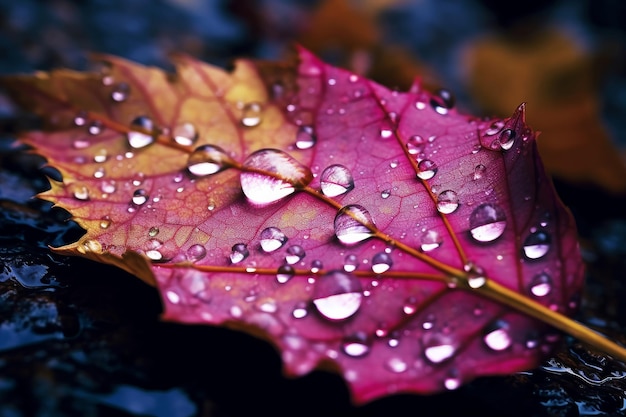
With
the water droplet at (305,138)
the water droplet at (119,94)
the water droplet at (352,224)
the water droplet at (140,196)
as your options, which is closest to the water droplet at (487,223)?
the water droplet at (352,224)

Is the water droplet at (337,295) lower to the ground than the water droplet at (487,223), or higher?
lower

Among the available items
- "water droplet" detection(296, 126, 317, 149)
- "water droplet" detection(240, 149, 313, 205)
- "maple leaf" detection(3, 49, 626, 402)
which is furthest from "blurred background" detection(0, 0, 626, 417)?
"water droplet" detection(296, 126, 317, 149)

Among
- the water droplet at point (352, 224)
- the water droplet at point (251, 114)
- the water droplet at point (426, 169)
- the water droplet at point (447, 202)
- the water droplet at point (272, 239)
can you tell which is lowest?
the water droplet at point (272, 239)

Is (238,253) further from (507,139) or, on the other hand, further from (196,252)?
(507,139)

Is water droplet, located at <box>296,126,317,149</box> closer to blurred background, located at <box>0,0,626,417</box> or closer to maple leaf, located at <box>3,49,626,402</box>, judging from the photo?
maple leaf, located at <box>3,49,626,402</box>

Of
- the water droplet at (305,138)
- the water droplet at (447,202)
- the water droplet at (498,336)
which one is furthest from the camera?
the water droplet at (305,138)

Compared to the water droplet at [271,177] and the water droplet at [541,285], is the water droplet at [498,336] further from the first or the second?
the water droplet at [271,177]

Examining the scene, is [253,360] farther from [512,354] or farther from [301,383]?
[512,354]
